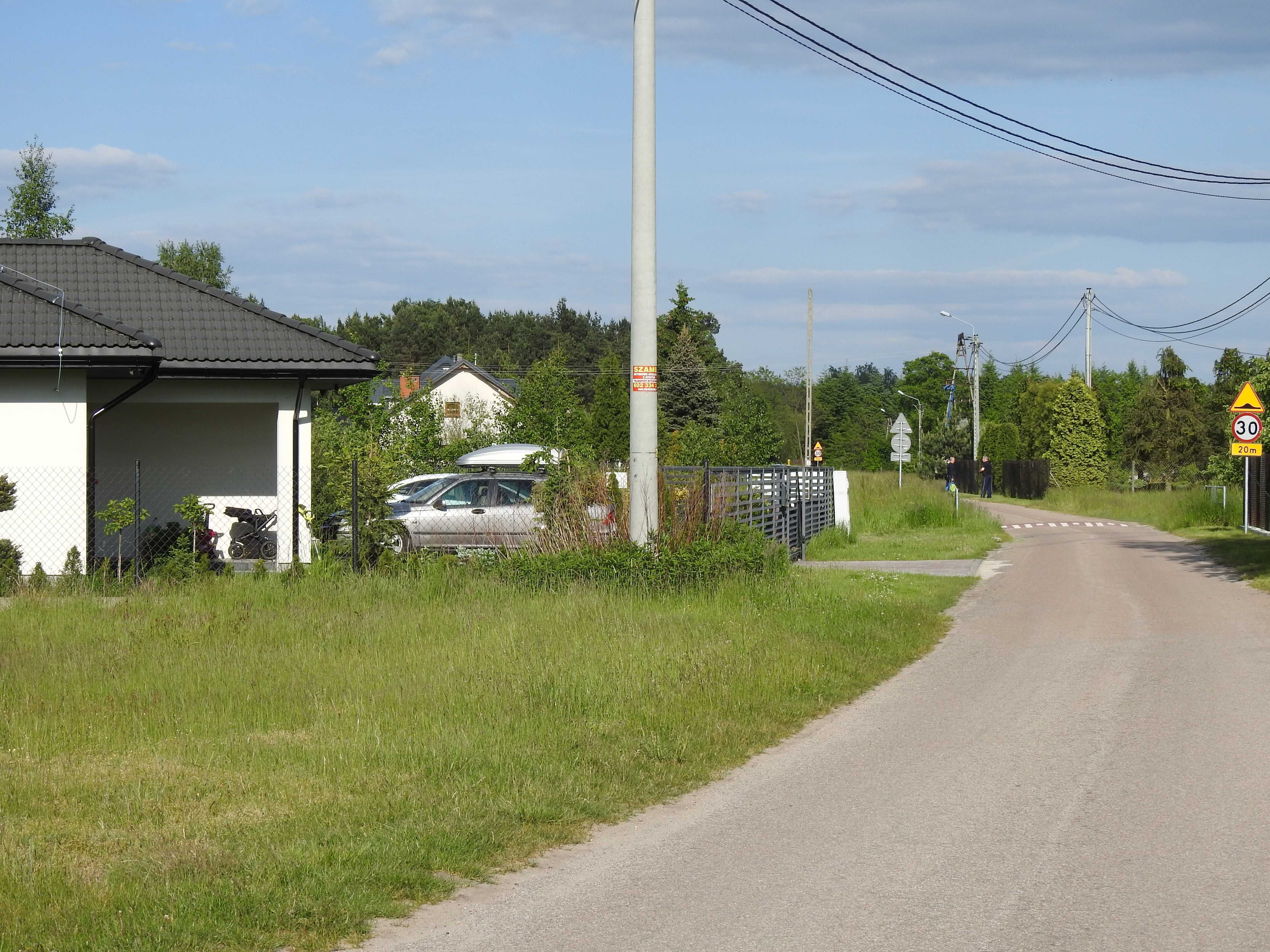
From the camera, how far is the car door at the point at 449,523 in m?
20.7

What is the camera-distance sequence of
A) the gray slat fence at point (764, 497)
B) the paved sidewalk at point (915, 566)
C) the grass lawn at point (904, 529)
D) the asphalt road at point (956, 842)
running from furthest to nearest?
the grass lawn at point (904, 529)
the paved sidewalk at point (915, 566)
the gray slat fence at point (764, 497)
the asphalt road at point (956, 842)

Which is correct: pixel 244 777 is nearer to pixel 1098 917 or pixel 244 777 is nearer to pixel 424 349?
pixel 1098 917

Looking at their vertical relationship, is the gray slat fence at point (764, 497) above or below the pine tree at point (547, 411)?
below

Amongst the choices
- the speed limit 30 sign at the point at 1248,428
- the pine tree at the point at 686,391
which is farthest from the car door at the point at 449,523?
the pine tree at the point at 686,391

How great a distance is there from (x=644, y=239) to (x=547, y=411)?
2695 centimetres

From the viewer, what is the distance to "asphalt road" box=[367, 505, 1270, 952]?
4891 mm

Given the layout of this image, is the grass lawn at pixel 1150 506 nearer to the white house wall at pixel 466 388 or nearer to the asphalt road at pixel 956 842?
the asphalt road at pixel 956 842

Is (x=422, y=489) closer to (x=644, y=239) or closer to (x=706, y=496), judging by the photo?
(x=706, y=496)

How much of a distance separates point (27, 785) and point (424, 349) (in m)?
120

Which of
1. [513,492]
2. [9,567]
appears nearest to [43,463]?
[9,567]

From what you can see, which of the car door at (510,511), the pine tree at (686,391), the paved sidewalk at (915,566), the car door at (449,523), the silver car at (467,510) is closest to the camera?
the car door at (510,511)

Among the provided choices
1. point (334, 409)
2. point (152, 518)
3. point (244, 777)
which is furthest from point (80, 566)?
point (334, 409)

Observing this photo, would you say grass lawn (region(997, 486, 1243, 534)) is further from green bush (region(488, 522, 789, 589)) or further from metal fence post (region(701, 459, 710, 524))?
green bush (region(488, 522, 789, 589))

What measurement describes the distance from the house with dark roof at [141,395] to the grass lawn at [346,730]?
293cm
